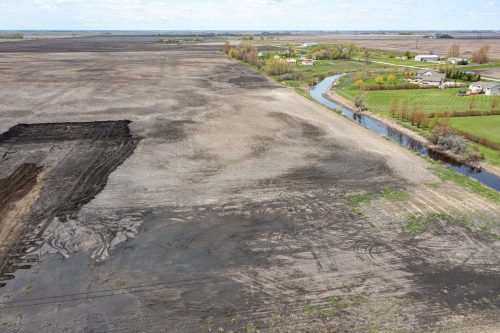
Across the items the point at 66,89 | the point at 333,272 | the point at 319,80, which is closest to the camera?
the point at 333,272

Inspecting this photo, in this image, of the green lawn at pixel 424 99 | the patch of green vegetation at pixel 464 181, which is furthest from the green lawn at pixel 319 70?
the patch of green vegetation at pixel 464 181

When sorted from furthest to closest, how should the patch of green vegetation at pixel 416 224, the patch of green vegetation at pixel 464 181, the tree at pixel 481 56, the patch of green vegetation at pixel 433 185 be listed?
the tree at pixel 481 56, the patch of green vegetation at pixel 433 185, the patch of green vegetation at pixel 464 181, the patch of green vegetation at pixel 416 224

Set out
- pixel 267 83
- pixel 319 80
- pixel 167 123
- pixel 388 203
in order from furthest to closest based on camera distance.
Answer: pixel 319 80, pixel 267 83, pixel 167 123, pixel 388 203

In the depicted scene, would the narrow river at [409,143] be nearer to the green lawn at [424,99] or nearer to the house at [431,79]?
the green lawn at [424,99]

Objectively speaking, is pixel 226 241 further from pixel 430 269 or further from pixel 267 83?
pixel 267 83

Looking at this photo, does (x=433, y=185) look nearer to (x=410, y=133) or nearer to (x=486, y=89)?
(x=410, y=133)

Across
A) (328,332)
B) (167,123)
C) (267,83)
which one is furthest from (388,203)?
(267,83)

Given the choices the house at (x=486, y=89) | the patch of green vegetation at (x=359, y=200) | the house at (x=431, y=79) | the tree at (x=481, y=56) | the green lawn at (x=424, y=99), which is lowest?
the patch of green vegetation at (x=359, y=200)
